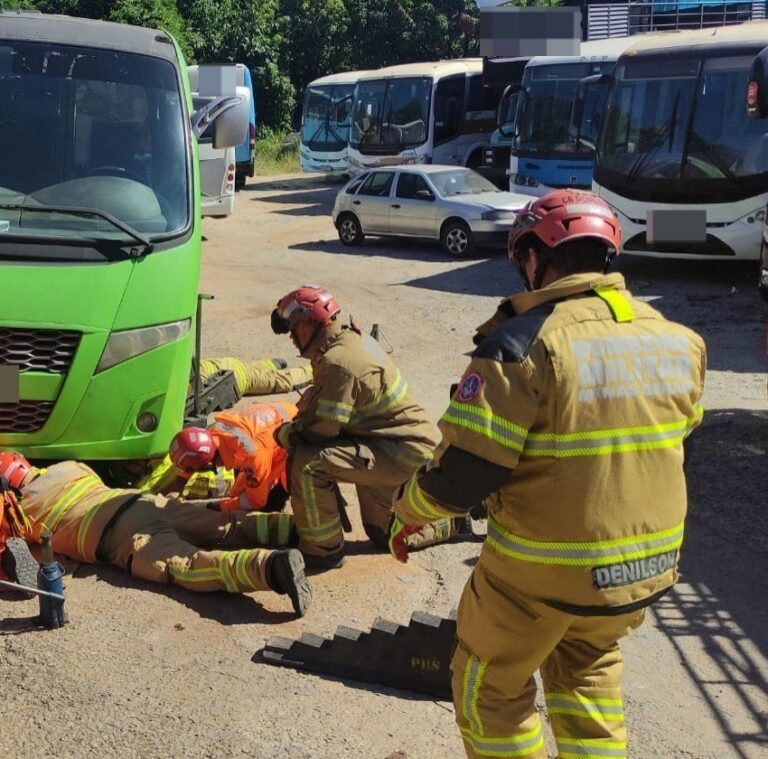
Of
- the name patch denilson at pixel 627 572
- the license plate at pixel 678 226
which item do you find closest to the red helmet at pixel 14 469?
the name patch denilson at pixel 627 572

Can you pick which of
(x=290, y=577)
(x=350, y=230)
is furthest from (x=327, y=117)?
(x=290, y=577)

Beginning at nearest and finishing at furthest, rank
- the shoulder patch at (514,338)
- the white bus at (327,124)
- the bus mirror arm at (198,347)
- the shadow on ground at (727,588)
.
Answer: the shoulder patch at (514,338) → the shadow on ground at (727,588) → the bus mirror arm at (198,347) → the white bus at (327,124)

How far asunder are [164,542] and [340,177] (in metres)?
27.9

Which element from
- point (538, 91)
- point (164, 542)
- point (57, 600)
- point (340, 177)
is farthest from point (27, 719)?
point (340, 177)

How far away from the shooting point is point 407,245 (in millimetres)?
19188

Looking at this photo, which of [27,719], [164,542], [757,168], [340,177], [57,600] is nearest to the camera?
[27,719]

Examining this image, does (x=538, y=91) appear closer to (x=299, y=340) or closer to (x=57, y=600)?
(x=299, y=340)

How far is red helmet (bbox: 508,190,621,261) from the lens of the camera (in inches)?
122

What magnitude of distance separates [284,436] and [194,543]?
0.72 m

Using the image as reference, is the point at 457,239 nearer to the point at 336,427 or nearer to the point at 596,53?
the point at 596,53

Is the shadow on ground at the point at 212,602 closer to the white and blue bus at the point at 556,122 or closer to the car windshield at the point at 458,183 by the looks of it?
the car windshield at the point at 458,183

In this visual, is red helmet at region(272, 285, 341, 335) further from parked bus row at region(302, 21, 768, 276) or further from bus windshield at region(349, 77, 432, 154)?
bus windshield at region(349, 77, 432, 154)

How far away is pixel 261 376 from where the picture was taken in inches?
364

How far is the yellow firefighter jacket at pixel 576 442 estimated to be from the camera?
9.71 feet
